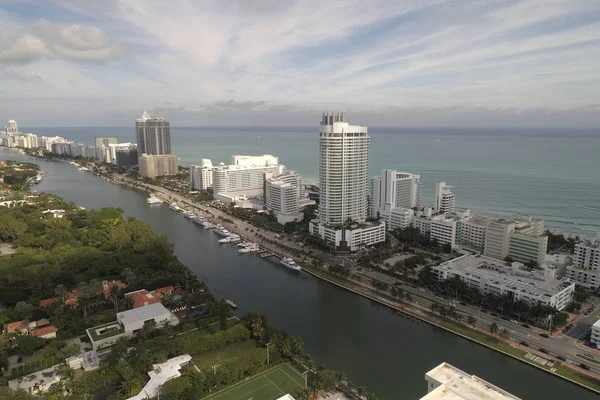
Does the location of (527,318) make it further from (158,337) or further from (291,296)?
(158,337)

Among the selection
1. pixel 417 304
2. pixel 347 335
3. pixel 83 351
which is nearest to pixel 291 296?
pixel 347 335

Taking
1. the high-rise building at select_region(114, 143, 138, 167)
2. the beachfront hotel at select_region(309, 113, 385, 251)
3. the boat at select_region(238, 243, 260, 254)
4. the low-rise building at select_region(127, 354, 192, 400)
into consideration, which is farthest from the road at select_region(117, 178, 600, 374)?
the high-rise building at select_region(114, 143, 138, 167)

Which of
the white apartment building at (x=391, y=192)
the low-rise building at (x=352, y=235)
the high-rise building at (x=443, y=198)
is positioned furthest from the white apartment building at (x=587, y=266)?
the white apartment building at (x=391, y=192)

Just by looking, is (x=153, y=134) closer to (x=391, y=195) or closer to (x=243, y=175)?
(x=243, y=175)

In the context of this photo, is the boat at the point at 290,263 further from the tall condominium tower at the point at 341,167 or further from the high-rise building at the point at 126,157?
the high-rise building at the point at 126,157

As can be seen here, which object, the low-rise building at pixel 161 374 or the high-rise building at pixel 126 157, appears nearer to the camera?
the low-rise building at pixel 161 374

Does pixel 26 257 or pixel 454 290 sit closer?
pixel 454 290

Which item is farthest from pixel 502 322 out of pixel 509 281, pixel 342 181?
pixel 342 181
